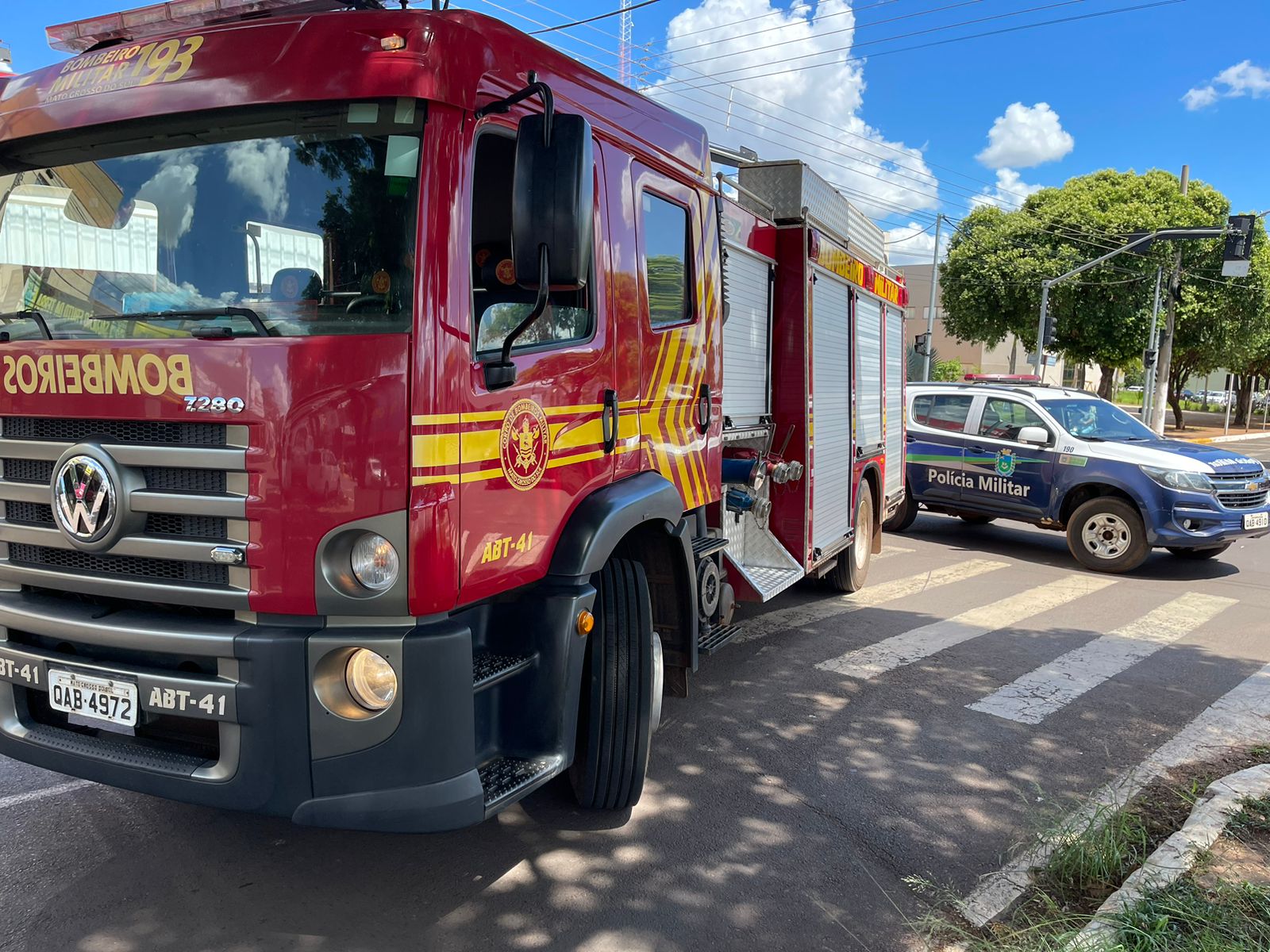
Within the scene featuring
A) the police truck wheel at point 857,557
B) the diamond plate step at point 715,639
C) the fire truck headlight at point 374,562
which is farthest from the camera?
the police truck wheel at point 857,557

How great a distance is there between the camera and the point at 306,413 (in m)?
2.55

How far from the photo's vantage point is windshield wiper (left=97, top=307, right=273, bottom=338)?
8.69 feet

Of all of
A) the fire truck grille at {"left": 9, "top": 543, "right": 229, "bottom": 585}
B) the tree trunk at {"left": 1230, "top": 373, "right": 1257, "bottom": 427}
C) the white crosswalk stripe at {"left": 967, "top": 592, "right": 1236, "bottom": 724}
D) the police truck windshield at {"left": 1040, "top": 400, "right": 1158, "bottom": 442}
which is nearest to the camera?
the fire truck grille at {"left": 9, "top": 543, "right": 229, "bottom": 585}

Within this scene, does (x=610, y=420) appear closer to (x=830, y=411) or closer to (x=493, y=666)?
(x=493, y=666)

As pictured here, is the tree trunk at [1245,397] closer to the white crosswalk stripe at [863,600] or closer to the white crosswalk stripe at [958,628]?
the white crosswalk stripe at [863,600]

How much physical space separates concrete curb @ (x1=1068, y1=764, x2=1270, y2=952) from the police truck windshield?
614cm

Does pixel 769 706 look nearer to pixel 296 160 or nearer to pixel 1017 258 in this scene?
pixel 296 160

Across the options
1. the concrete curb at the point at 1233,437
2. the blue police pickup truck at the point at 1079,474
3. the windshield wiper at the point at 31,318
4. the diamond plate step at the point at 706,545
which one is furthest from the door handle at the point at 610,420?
the concrete curb at the point at 1233,437

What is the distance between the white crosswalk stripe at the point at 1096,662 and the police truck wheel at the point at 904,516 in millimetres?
3433

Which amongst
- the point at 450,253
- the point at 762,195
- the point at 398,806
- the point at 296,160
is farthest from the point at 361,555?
the point at 762,195

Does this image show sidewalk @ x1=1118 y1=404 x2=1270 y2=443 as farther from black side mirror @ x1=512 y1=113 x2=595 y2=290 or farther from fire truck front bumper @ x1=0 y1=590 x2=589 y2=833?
fire truck front bumper @ x1=0 y1=590 x2=589 y2=833

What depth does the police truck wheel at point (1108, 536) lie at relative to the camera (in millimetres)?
9219

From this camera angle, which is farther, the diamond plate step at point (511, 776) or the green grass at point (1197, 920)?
the diamond plate step at point (511, 776)

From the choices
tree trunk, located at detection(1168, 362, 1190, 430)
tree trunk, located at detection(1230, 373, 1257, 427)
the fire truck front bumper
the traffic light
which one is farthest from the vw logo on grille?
tree trunk, located at detection(1230, 373, 1257, 427)
